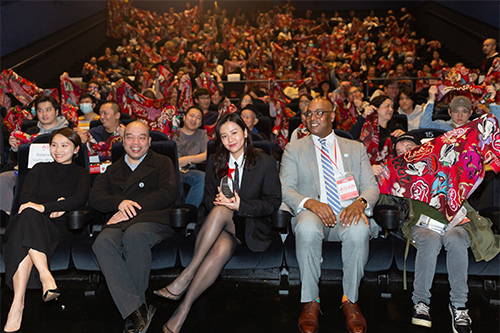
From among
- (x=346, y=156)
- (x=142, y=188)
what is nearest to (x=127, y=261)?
(x=142, y=188)

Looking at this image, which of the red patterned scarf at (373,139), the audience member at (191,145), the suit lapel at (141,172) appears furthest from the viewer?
the audience member at (191,145)

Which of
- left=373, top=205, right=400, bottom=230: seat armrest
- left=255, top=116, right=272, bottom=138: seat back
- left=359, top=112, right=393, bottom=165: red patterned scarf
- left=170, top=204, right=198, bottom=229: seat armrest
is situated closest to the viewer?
left=373, top=205, right=400, bottom=230: seat armrest

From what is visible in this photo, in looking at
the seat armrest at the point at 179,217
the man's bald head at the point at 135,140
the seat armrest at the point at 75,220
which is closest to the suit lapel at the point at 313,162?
the seat armrest at the point at 179,217

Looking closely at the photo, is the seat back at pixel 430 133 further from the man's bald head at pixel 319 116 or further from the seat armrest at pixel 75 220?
the seat armrest at pixel 75 220

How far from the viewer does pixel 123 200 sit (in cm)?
238

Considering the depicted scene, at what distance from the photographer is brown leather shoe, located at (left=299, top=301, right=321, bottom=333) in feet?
6.63

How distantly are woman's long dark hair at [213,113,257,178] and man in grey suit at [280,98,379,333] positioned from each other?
259 millimetres

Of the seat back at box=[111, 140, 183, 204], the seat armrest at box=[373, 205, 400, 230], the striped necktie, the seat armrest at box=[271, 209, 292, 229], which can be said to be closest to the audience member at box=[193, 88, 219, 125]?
the seat back at box=[111, 140, 183, 204]

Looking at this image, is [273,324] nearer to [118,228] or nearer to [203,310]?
[203,310]

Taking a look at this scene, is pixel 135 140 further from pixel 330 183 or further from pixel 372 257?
pixel 372 257

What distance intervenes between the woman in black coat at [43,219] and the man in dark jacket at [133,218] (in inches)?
7.7

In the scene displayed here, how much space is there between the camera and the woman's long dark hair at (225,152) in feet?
7.65

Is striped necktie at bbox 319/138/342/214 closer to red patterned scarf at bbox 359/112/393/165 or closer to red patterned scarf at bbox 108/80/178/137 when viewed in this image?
red patterned scarf at bbox 359/112/393/165

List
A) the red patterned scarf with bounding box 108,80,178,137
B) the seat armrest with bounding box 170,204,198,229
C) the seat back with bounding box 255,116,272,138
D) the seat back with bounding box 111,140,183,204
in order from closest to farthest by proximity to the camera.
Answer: the seat armrest with bounding box 170,204,198,229, the seat back with bounding box 111,140,183,204, the seat back with bounding box 255,116,272,138, the red patterned scarf with bounding box 108,80,178,137
